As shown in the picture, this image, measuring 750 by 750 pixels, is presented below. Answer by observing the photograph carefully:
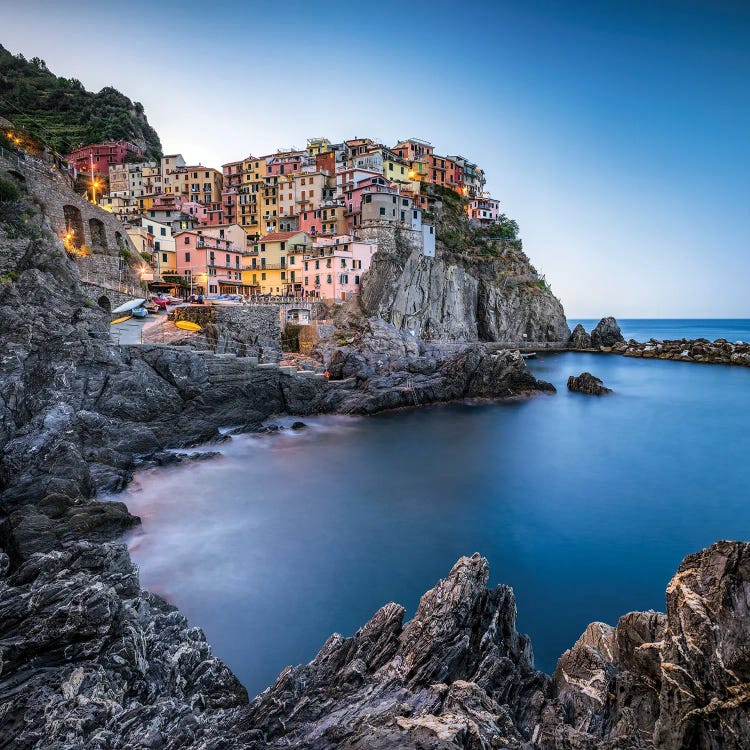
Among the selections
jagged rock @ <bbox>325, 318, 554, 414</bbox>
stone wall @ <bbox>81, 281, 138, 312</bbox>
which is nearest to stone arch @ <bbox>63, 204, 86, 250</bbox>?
stone wall @ <bbox>81, 281, 138, 312</bbox>

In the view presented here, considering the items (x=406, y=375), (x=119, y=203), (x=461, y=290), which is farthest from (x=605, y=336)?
(x=119, y=203)

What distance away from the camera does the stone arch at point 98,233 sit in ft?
112

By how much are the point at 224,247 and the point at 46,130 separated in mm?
52668

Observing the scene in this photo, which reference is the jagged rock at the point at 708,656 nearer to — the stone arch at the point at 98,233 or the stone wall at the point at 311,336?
the stone wall at the point at 311,336

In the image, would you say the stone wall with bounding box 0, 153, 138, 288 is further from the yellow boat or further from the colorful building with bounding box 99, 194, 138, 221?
the colorful building with bounding box 99, 194, 138, 221

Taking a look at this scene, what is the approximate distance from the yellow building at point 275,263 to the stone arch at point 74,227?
66.7ft

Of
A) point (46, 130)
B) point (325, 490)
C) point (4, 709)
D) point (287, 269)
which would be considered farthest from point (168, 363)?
point (46, 130)

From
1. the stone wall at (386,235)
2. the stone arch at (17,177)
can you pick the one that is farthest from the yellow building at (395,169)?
the stone arch at (17,177)

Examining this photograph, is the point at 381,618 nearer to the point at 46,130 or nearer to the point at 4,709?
the point at 4,709

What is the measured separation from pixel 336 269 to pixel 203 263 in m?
12.9

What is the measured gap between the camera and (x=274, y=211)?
64.6 meters

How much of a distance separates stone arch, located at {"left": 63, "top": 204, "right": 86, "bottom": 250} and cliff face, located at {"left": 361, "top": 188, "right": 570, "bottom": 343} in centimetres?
2463

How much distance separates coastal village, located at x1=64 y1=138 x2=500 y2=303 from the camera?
48.2 metres

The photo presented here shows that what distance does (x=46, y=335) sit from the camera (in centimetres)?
1920
